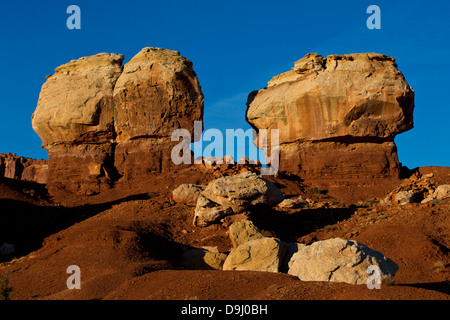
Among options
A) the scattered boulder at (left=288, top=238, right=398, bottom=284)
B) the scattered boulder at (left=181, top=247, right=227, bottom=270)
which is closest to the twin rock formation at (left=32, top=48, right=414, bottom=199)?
the scattered boulder at (left=181, top=247, right=227, bottom=270)

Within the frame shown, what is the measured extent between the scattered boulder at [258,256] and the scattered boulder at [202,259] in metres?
0.93

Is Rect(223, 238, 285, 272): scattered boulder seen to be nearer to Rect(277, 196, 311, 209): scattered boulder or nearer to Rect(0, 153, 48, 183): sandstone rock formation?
Rect(277, 196, 311, 209): scattered boulder

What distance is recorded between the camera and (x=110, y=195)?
73.8 ft

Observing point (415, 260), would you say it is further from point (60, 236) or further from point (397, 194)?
point (60, 236)

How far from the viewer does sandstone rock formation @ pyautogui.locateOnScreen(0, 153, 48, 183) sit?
52287 millimetres

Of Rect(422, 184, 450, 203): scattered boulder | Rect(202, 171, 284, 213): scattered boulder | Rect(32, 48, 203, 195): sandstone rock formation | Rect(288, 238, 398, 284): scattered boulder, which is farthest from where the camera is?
Rect(32, 48, 203, 195): sandstone rock formation

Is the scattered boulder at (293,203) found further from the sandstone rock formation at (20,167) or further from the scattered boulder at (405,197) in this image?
the sandstone rock formation at (20,167)

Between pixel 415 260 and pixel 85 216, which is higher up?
pixel 85 216

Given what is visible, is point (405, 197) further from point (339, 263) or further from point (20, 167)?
point (20, 167)

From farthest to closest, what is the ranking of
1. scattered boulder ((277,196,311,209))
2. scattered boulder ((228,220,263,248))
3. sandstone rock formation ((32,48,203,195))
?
sandstone rock formation ((32,48,203,195)), scattered boulder ((277,196,311,209)), scattered boulder ((228,220,263,248))

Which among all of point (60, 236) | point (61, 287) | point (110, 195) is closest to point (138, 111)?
point (110, 195)

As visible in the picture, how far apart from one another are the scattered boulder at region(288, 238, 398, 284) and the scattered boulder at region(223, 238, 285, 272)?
42.1 inches

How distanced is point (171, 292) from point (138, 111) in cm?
1759

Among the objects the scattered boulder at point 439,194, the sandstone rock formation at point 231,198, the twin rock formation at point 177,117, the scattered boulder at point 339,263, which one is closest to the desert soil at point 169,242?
the sandstone rock formation at point 231,198
